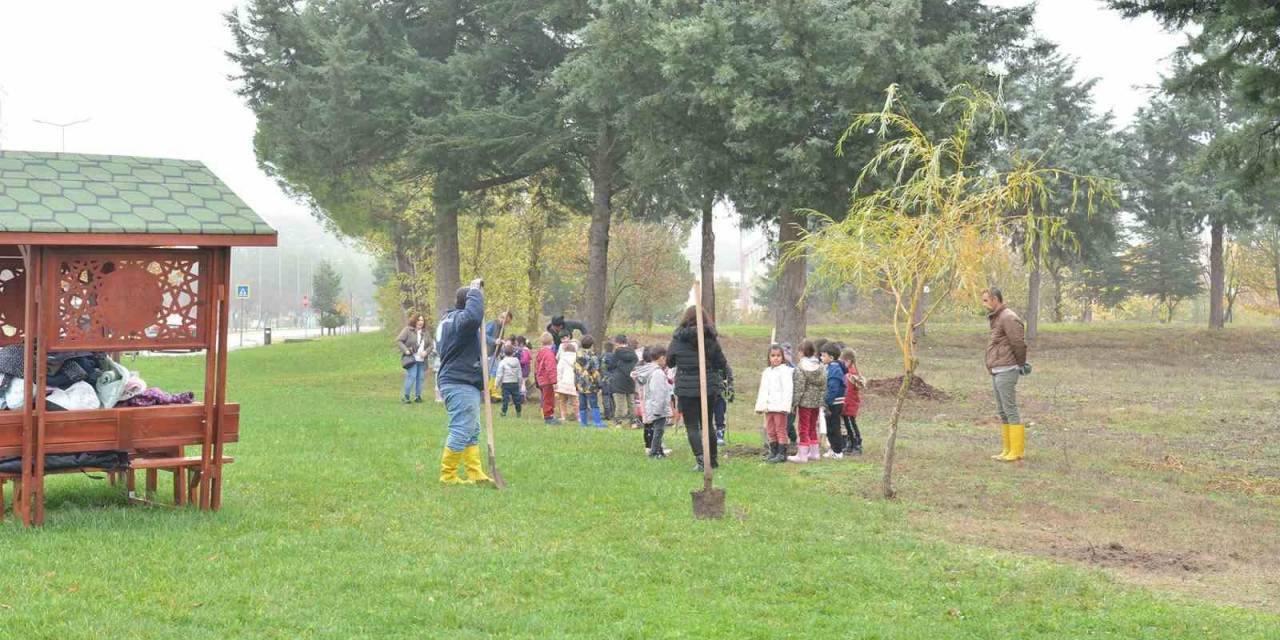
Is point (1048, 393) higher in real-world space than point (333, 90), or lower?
lower

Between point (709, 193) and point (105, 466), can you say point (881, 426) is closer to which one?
point (709, 193)

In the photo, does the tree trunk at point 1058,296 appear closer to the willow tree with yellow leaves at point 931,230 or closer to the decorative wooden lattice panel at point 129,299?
the willow tree with yellow leaves at point 931,230

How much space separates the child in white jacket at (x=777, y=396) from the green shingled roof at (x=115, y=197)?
261 inches

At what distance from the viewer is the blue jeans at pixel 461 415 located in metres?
11.7

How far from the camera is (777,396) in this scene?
1423 cm

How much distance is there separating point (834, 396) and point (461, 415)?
547 cm

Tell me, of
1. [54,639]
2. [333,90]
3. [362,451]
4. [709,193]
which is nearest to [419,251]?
[333,90]

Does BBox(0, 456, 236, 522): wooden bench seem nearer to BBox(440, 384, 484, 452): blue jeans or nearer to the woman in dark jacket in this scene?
BBox(440, 384, 484, 452): blue jeans

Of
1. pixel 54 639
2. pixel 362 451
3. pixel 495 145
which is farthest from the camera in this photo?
pixel 495 145

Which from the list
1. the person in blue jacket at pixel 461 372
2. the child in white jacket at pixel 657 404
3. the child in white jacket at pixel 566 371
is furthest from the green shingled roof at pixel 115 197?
the child in white jacket at pixel 566 371

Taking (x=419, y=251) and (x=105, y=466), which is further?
(x=419, y=251)

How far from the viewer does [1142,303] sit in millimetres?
90375

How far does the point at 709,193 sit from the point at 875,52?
5689mm

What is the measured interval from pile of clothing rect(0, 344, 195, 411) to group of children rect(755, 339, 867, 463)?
7.05 meters
